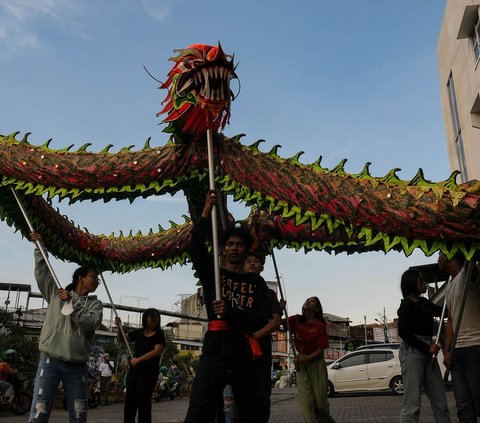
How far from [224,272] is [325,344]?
104 inches

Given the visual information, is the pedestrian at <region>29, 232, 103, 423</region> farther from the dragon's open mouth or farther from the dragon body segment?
the dragon's open mouth

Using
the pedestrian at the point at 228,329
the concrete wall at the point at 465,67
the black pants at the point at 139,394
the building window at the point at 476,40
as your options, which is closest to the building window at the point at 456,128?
the concrete wall at the point at 465,67

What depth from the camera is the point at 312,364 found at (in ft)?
18.6

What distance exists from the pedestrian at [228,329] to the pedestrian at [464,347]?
1613mm

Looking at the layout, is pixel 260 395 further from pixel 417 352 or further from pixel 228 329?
pixel 417 352

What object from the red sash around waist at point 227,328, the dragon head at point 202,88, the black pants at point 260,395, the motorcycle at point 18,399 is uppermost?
the dragon head at point 202,88

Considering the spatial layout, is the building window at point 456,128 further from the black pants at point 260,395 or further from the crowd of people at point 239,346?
the black pants at point 260,395

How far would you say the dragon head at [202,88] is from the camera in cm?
423

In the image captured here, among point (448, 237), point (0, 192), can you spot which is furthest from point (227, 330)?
point (0, 192)

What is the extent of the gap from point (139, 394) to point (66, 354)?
1.63m

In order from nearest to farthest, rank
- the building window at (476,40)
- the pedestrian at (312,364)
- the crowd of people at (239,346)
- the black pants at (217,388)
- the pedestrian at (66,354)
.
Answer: the black pants at (217,388) → the crowd of people at (239,346) → the pedestrian at (66,354) → the pedestrian at (312,364) → the building window at (476,40)

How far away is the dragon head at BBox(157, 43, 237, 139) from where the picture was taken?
4234 mm

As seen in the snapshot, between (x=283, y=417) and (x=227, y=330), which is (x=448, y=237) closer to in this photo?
(x=227, y=330)

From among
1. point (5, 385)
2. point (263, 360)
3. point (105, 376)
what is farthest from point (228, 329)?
point (105, 376)
